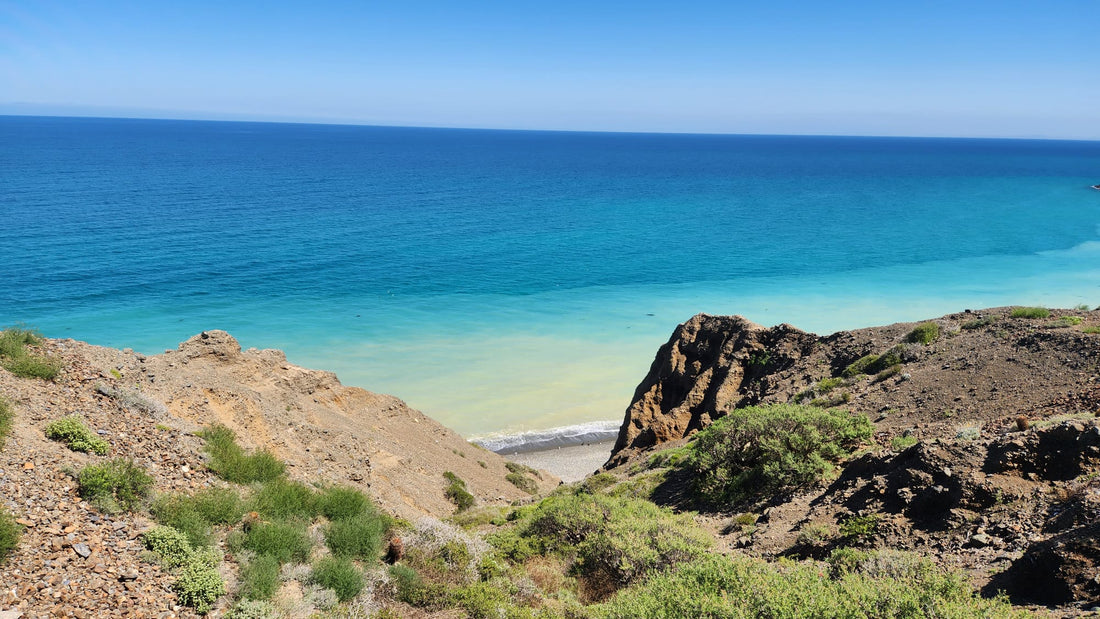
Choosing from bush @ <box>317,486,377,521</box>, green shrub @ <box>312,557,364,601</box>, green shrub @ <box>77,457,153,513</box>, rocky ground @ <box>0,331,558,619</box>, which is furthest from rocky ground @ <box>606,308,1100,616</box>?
green shrub @ <box>77,457,153,513</box>

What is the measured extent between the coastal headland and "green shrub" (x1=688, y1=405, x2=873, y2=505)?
0.72 feet

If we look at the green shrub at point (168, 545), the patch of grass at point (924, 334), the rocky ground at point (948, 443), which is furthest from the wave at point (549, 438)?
the green shrub at point (168, 545)

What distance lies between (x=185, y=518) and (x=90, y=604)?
2.50 meters

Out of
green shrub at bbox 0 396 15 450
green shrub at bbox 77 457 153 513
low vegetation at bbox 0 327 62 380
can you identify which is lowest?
green shrub at bbox 77 457 153 513

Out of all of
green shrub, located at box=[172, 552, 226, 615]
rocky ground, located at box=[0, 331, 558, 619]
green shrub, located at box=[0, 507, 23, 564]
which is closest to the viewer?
green shrub, located at box=[0, 507, 23, 564]

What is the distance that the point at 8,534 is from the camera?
389 inches

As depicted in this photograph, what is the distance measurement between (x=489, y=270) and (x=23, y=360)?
55.1m

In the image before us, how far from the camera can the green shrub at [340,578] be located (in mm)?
11703

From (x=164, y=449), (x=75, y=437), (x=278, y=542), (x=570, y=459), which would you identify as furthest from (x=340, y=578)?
(x=570, y=459)

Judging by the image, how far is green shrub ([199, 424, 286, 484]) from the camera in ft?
48.5

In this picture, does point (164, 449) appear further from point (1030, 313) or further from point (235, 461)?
point (1030, 313)

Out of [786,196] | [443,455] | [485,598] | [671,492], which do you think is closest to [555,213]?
[786,196]

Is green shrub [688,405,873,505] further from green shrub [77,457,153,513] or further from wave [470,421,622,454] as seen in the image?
wave [470,421,622,454]

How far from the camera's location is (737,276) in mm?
71688
